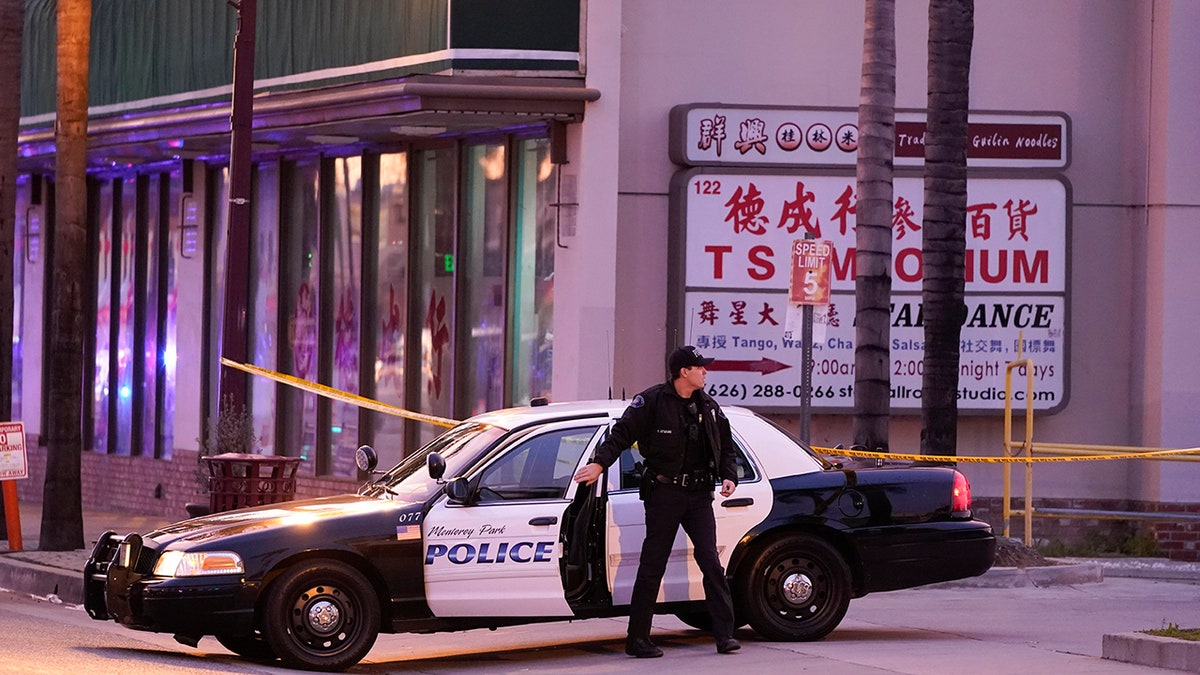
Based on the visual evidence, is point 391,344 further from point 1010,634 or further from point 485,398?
point 1010,634

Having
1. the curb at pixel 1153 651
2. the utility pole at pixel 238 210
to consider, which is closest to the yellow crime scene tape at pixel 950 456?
the curb at pixel 1153 651

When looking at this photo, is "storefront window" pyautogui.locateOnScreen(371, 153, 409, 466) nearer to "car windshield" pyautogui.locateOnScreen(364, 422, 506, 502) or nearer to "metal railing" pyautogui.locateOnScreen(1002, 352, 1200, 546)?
"metal railing" pyautogui.locateOnScreen(1002, 352, 1200, 546)

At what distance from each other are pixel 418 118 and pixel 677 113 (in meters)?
2.56

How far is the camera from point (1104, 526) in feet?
63.9

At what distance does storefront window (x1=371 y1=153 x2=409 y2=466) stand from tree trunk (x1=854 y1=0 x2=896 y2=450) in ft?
21.5

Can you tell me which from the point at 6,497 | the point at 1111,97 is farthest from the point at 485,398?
the point at 1111,97

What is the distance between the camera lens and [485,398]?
20.5 meters

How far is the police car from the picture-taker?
1090 cm

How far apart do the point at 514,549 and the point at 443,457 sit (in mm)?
783

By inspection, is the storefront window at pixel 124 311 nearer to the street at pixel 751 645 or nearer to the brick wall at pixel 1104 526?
the street at pixel 751 645

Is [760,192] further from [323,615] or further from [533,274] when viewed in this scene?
[323,615]

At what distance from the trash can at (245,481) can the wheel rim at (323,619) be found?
3196mm

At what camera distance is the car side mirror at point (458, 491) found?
36.5 feet

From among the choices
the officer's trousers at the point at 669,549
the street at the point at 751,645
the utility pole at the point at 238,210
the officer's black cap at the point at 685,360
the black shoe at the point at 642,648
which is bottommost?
the street at the point at 751,645
